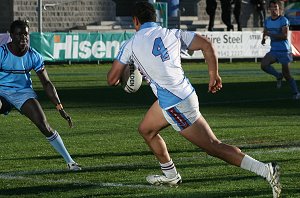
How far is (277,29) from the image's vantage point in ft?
80.6

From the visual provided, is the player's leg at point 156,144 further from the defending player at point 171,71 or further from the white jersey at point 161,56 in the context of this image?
the white jersey at point 161,56

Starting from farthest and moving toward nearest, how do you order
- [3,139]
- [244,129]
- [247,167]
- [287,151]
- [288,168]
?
[244,129] < [3,139] < [287,151] < [288,168] < [247,167]

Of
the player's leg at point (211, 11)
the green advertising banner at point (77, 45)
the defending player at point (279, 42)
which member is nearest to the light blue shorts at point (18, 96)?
the defending player at point (279, 42)

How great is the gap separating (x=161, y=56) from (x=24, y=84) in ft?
9.82

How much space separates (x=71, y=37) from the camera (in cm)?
3812

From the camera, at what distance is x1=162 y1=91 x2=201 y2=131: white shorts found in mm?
10875

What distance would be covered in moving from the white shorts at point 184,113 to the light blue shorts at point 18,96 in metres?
2.83

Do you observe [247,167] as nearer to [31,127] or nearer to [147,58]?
[147,58]

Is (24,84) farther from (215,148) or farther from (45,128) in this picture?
(215,148)

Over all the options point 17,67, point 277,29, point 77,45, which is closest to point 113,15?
point 77,45

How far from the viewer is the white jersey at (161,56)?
35.8 ft

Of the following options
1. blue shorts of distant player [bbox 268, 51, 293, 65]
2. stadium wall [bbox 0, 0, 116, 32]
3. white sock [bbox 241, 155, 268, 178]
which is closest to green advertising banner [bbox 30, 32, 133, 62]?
stadium wall [bbox 0, 0, 116, 32]

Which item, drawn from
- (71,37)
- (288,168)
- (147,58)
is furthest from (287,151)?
(71,37)

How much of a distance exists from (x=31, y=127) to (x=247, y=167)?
26.8 feet
